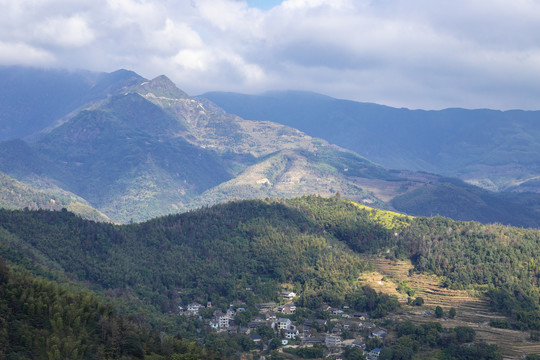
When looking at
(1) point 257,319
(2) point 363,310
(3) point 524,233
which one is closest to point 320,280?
(2) point 363,310

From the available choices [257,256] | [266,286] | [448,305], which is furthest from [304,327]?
[257,256]

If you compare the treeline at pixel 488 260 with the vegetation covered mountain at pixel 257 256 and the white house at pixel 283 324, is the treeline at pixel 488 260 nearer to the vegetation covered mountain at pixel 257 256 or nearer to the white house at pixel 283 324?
the vegetation covered mountain at pixel 257 256

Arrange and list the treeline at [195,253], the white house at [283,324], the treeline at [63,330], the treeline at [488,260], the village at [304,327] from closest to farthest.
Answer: the treeline at [63,330], the village at [304,327], the white house at [283,324], the treeline at [488,260], the treeline at [195,253]

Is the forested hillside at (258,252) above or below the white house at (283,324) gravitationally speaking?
above

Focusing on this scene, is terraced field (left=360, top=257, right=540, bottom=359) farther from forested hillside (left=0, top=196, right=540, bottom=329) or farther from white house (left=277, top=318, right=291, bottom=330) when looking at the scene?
white house (left=277, top=318, right=291, bottom=330)

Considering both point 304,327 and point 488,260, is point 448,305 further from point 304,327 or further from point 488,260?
point 304,327

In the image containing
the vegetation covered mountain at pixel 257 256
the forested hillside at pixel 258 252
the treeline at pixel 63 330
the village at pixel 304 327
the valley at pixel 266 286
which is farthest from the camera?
the forested hillside at pixel 258 252

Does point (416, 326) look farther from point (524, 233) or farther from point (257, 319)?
point (524, 233)

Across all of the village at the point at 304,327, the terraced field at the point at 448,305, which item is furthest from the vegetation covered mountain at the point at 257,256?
the village at the point at 304,327
